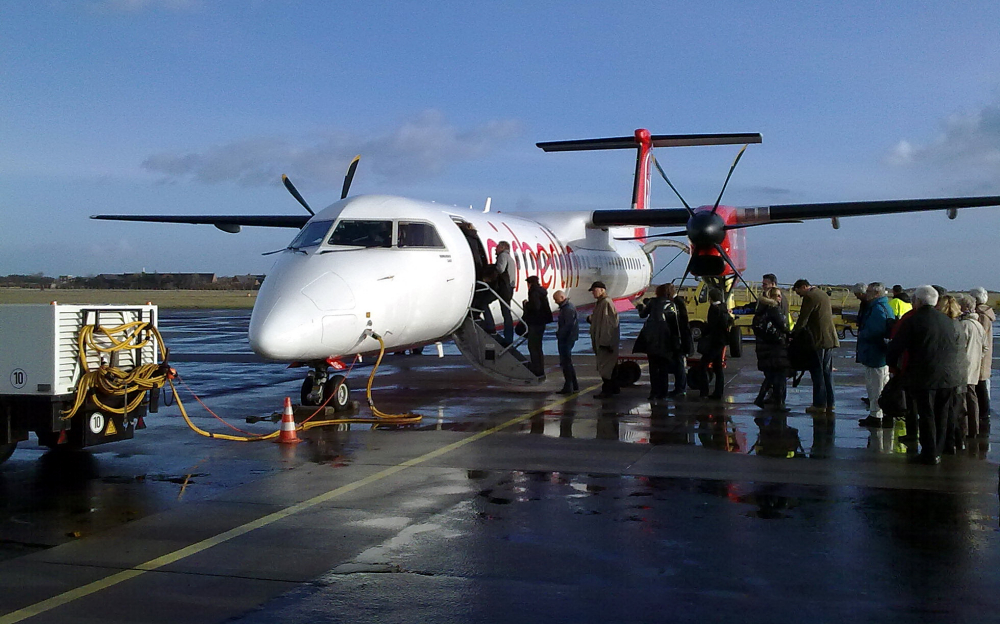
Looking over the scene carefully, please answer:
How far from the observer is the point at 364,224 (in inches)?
470

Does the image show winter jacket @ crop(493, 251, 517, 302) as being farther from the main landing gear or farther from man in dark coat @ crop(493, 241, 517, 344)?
the main landing gear

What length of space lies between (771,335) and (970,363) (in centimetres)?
242

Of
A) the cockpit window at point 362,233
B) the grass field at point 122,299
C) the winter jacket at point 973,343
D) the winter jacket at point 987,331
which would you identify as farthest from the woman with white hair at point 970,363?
the grass field at point 122,299

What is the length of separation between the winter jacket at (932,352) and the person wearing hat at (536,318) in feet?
19.8

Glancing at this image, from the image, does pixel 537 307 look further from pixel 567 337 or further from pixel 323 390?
pixel 323 390

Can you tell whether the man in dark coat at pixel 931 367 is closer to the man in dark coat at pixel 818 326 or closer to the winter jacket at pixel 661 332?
the man in dark coat at pixel 818 326

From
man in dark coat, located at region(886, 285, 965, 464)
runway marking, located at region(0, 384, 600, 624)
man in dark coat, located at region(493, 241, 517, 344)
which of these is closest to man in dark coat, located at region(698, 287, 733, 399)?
man in dark coat, located at region(493, 241, 517, 344)

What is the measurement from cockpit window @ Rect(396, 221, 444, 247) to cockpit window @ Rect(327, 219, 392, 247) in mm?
186

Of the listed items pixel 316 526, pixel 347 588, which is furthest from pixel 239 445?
pixel 347 588

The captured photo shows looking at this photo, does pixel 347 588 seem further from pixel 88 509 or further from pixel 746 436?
pixel 746 436

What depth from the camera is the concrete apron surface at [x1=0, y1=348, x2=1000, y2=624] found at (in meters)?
4.49

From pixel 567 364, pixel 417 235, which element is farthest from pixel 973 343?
pixel 417 235

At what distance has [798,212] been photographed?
2036 centimetres

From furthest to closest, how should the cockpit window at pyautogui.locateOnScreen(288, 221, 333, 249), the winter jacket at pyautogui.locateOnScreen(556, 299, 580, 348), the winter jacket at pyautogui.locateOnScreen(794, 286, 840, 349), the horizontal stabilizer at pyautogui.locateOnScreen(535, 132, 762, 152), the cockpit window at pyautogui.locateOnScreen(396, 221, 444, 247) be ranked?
the horizontal stabilizer at pyautogui.locateOnScreen(535, 132, 762, 152) → the winter jacket at pyautogui.locateOnScreen(556, 299, 580, 348) → the cockpit window at pyautogui.locateOnScreen(396, 221, 444, 247) → the cockpit window at pyautogui.locateOnScreen(288, 221, 333, 249) → the winter jacket at pyautogui.locateOnScreen(794, 286, 840, 349)
